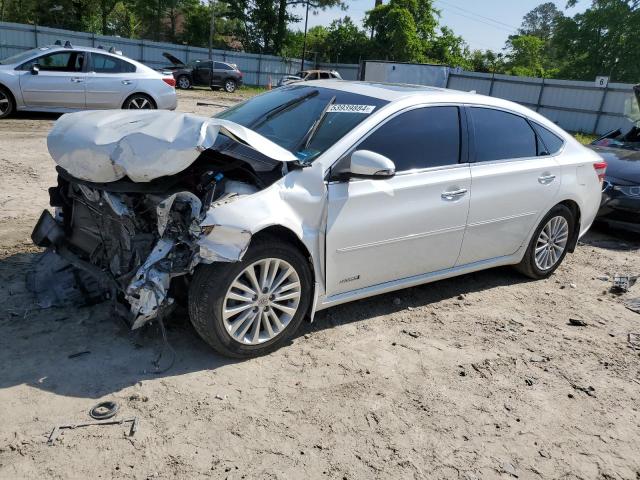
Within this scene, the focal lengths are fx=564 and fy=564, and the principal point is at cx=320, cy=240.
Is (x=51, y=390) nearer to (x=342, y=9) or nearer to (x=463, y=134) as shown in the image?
(x=463, y=134)

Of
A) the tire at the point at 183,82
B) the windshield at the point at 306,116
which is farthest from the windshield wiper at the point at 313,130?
the tire at the point at 183,82

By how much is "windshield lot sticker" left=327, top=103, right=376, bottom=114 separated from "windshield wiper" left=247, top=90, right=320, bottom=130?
34cm

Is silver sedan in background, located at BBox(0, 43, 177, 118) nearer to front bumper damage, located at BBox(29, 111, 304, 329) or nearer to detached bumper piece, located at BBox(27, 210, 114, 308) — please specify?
detached bumper piece, located at BBox(27, 210, 114, 308)

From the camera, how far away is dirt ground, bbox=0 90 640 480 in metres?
2.79

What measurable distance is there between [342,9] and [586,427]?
51574mm

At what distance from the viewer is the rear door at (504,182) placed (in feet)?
15.1

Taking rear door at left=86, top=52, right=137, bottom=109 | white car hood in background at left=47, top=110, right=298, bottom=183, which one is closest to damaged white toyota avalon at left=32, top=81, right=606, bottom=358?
white car hood in background at left=47, top=110, right=298, bottom=183

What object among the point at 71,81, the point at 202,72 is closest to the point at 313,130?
the point at 71,81

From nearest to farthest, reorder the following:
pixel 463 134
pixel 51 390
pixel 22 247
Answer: pixel 51 390, pixel 463 134, pixel 22 247

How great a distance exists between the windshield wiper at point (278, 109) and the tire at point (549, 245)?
245 cm

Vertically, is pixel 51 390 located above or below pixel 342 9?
below

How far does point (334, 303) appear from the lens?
156 inches

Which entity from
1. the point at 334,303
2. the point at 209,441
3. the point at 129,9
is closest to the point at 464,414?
the point at 334,303

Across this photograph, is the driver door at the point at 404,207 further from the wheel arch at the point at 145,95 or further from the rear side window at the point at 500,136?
the wheel arch at the point at 145,95
